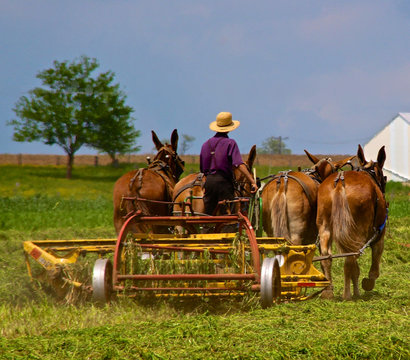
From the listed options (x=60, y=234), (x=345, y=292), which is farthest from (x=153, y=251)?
(x=60, y=234)

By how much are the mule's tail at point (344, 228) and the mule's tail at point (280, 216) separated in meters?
0.91

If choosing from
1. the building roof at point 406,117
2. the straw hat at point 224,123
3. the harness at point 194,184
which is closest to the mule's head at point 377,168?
the straw hat at point 224,123

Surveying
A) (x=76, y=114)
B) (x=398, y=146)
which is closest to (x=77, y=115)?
(x=76, y=114)

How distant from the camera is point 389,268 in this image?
10.9 meters

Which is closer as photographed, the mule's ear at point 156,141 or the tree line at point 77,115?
the mule's ear at point 156,141

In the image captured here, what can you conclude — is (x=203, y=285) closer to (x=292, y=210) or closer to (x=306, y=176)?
(x=292, y=210)

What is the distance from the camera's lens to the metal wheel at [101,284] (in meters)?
6.37

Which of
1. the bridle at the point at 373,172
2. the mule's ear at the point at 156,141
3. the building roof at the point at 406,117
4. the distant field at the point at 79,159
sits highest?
the building roof at the point at 406,117

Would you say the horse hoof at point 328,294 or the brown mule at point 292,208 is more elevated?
the brown mule at point 292,208

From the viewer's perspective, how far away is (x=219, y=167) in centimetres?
770

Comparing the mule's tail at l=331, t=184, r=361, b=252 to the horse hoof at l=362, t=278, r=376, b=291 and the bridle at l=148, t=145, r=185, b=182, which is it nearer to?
the horse hoof at l=362, t=278, r=376, b=291

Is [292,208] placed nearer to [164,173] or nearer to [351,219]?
[351,219]

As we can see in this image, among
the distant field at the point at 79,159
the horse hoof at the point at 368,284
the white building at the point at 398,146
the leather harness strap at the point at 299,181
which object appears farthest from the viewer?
the distant field at the point at 79,159

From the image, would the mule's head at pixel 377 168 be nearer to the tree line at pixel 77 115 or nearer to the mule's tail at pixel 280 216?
the mule's tail at pixel 280 216
